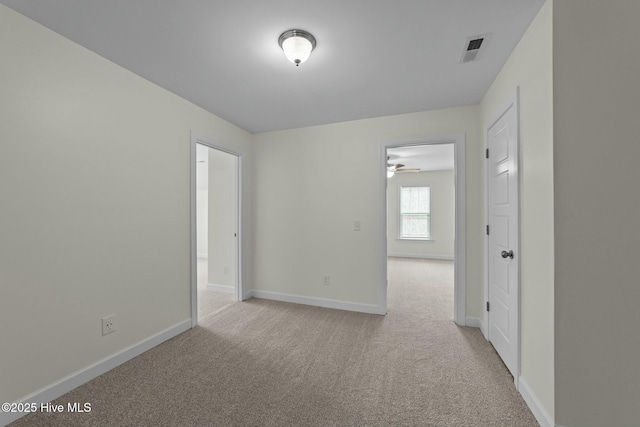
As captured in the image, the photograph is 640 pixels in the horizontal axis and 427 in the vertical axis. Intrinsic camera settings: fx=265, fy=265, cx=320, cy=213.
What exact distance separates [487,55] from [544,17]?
522 millimetres

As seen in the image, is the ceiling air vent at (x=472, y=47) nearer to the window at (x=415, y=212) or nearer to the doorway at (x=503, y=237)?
the doorway at (x=503, y=237)

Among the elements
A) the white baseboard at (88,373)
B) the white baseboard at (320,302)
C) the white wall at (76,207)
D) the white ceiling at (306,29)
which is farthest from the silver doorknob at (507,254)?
the white baseboard at (88,373)

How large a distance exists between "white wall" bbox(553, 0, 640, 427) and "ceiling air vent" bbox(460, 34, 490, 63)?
1.49 feet

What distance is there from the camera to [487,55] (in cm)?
202

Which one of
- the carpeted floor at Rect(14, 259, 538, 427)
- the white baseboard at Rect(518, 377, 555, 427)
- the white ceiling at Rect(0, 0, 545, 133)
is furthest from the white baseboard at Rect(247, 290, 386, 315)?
the white ceiling at Rect(0, 0, 545, 133)

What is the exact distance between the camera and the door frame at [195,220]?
2.88 meters

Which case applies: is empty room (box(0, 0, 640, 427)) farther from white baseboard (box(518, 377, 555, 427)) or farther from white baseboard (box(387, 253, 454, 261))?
white baseboard (box(387, 253, 454, 261))

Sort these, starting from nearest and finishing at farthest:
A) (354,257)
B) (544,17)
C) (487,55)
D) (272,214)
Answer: (544,17)
(487,55)
(354,257)
(272,214)

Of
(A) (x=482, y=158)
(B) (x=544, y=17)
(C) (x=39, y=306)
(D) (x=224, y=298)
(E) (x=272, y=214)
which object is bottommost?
(D) (x=224, y=298)

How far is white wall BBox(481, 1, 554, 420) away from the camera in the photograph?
1464 millimetres

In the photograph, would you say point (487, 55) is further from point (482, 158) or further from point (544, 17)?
point (482, 158)

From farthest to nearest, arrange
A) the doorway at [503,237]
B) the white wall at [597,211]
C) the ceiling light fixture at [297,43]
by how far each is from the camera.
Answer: the doorway at [503,237], the ceiling light fixture at [297,43], the white wall at [597,211]

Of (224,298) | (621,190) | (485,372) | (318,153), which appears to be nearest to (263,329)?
(224,298)

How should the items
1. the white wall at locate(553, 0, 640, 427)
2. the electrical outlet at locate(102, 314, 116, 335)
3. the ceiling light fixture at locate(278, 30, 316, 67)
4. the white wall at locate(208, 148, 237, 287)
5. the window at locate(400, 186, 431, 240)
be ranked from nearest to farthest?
the white wall at locate(553, 0, 640, 427) < the ceiling light fixture at locate(278, 30, 316, 67) < the electrical outlet at locate(102, 314, 116, 335) < the white wall at locate(208, 148, 237, 287) < the window at locate(400, 186, 431, 240)
